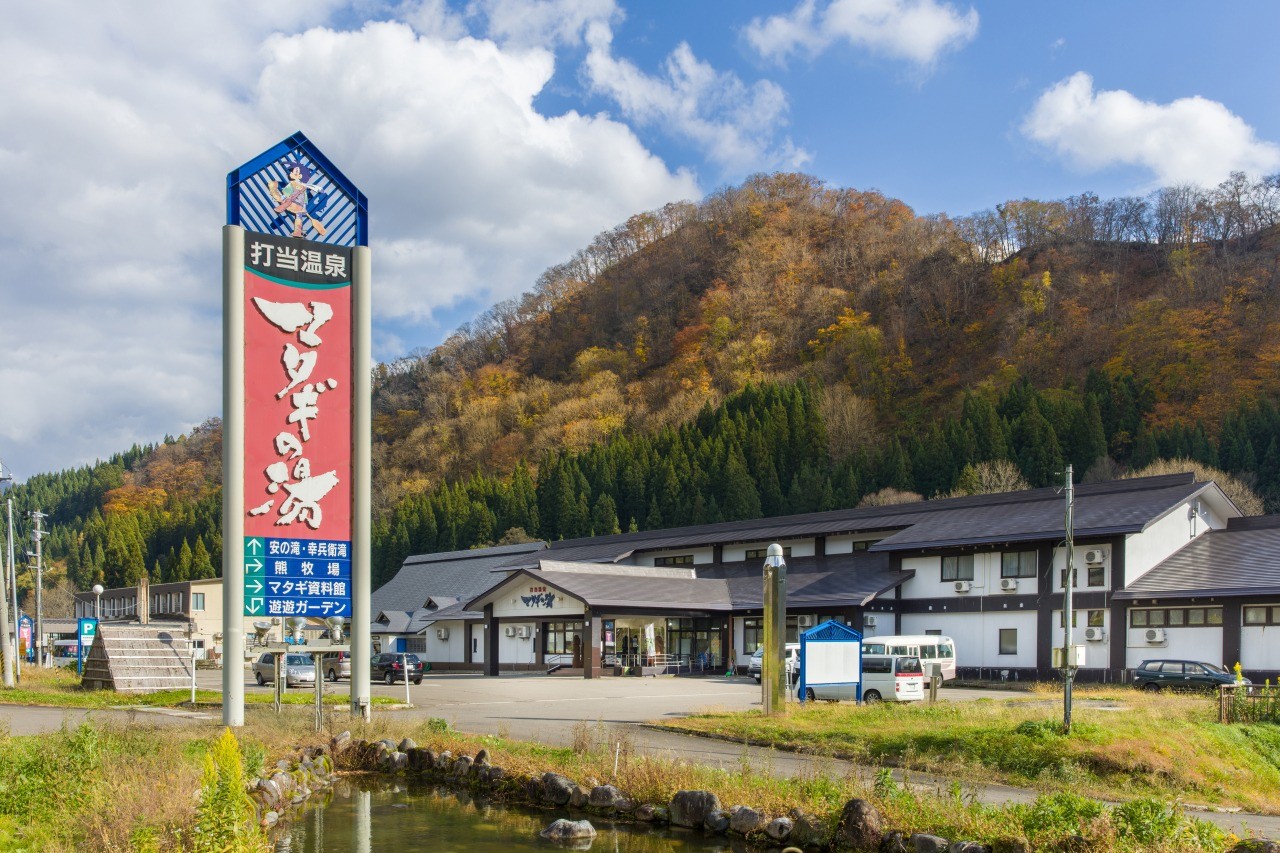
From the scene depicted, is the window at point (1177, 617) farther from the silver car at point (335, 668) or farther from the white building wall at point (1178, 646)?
the silver car at point (335, 668)

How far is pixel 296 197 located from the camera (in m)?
17.4

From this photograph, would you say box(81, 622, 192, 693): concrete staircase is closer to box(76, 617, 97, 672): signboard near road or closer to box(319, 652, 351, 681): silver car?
box(76, 617, 97, 672): signboard near road

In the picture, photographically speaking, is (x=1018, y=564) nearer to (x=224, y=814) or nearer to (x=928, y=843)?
(x=928, y=843)

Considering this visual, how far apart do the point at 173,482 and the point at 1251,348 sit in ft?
296

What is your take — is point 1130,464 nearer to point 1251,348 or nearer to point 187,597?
point 1251,348

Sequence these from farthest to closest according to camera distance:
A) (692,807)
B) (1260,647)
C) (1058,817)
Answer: (1260,647)
(692,807)
(1058,817)

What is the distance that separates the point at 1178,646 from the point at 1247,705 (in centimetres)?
1368

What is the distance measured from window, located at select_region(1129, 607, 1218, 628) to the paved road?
17.5 ft

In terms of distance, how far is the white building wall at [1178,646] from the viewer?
98.9ft

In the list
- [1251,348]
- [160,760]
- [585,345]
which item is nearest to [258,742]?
[160,760]

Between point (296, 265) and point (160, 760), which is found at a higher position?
point (296, 265)

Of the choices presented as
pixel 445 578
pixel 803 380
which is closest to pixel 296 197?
pixel 445 578

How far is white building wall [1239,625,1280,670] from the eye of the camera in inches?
1131

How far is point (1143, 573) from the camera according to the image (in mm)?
32562
